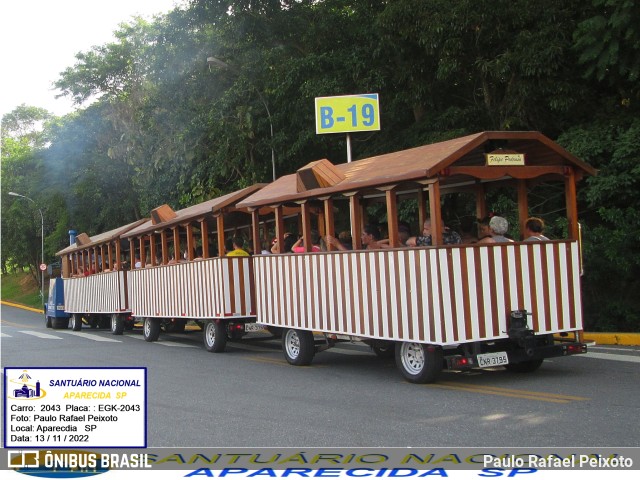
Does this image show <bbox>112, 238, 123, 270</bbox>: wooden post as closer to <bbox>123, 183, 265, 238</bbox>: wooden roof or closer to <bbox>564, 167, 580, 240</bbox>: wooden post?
<bbox>123, 183, 265, 238</bbox>: wooden roof

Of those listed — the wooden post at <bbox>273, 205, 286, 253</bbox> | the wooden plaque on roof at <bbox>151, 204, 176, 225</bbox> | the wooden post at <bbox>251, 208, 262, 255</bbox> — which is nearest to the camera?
the wooden post at <bbox>273, 205, 286, 253</bbox>

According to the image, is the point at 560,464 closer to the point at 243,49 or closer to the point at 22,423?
the point at 22,423

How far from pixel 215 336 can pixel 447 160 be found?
728cm

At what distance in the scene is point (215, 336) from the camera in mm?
14266

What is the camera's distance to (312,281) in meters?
11.2

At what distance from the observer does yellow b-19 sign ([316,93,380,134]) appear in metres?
15.5

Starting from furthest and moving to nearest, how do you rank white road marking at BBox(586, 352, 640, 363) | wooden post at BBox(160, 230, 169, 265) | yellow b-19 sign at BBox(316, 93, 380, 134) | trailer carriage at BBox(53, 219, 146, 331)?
trailer carriage at BBox(53, 219, 146, 331)
wooden post at BBox(160, 230, 169, 265)
yellow b-19 sign at BBox(316, 93, 380, 134)
white road marking at BBox(586, 352, 640, 363)

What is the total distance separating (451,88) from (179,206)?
1315cm

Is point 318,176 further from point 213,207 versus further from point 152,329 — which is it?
point 152,329

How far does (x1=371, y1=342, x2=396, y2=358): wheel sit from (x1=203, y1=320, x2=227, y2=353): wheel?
347cm

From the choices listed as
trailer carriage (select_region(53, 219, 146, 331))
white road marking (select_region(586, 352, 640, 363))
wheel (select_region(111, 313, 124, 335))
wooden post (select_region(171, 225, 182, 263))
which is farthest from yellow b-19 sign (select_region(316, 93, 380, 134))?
wheel (select_region(111, 313, 124, 335))

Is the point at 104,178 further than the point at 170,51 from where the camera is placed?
Yes

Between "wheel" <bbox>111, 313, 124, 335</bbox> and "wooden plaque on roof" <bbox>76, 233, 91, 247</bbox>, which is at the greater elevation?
"wooden plaque on roof" <bbox>76, 233, 91, 247</bbox>

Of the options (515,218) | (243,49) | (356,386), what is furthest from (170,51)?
(356,386)
